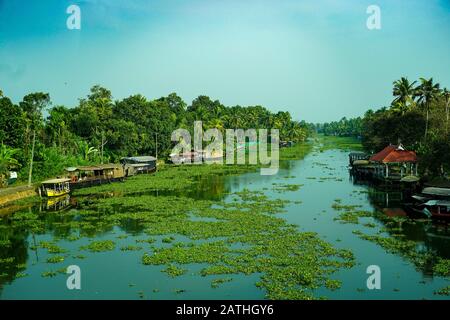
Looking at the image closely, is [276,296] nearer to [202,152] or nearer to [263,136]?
[202,152]

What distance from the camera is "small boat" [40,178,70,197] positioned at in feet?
87.3

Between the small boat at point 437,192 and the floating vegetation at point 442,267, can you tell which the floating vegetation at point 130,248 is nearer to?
the floating vegetation at point 442,267

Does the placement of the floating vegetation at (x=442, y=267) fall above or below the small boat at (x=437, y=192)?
below

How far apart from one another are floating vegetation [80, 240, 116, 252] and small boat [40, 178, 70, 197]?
464 inches

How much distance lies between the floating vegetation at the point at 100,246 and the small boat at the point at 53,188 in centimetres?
1178

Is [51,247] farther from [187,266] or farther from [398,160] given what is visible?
[398,160]

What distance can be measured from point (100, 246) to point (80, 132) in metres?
29.2

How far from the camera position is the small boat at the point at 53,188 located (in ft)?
87.3

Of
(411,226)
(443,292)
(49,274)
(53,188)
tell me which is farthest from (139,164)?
Answer: (443,292)

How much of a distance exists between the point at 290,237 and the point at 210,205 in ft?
25.9

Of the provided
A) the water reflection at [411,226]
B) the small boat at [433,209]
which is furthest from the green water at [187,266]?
the small boat at [433,209]

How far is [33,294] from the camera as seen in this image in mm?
11852

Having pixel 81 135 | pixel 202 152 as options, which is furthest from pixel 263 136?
pixel 81 135

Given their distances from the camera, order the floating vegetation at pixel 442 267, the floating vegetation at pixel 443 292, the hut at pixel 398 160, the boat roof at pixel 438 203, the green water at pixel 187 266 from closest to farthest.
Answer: the floating vegetation at pixel 443 292 → the green water at pixel 187 266 → the floating vegetation at pixel 442 267 → the boat roof at pixel 438 203 → the hut at pixel 398 160
